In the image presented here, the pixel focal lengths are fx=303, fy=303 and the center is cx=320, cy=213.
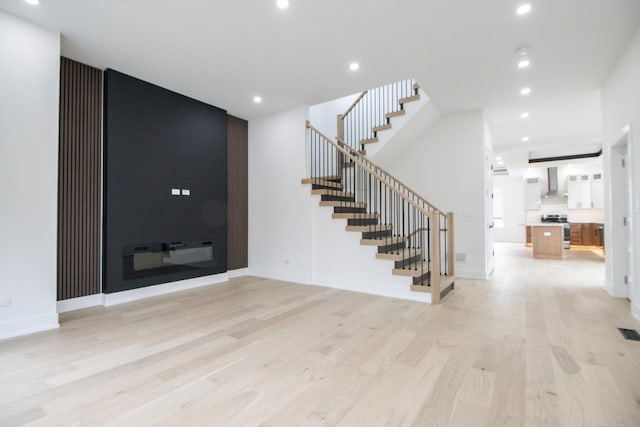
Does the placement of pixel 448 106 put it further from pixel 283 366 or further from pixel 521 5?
pixel 283 366

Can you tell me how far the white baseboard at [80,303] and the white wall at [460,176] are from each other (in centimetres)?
511

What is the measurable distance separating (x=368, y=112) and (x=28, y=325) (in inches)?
249

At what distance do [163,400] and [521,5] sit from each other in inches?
→ 167

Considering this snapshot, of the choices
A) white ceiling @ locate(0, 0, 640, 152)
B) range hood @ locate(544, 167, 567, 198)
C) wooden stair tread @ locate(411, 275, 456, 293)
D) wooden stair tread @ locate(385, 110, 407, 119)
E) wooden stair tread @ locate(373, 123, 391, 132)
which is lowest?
wooden stair tread @ locate(411, 275, 456, 293)

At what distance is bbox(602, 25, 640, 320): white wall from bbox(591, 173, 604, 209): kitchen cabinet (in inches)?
358

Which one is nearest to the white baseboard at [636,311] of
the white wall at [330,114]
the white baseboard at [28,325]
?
the white wall at [330,114]

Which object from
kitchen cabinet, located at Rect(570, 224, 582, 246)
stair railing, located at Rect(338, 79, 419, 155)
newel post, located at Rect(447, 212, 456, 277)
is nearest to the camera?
newel post, located at Rect(447, 212, 456, 277)

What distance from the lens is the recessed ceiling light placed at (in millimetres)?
2758

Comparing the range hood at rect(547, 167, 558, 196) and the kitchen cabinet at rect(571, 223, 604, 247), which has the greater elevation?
the range hood at rect(547, 167, 558, 196)

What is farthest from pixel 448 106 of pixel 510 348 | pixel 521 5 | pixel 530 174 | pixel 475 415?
pixel 530 174

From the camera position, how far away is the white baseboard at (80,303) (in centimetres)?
363

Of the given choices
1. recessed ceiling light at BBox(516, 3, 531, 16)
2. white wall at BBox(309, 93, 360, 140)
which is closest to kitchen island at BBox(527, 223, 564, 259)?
white wall at BBox(309, 93, 360, 140)

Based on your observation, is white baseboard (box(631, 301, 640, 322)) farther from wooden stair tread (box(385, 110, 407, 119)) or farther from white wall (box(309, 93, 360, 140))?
white wall (box(309, 93, 360, 140))

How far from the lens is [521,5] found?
2.76m
